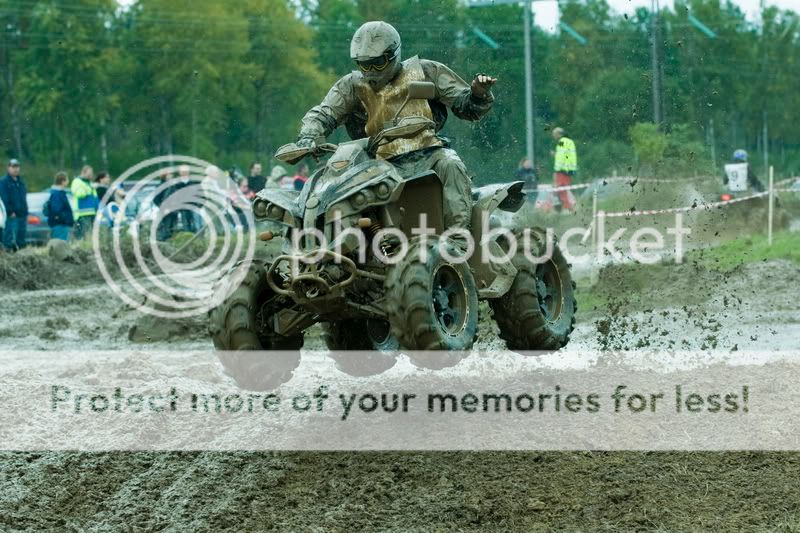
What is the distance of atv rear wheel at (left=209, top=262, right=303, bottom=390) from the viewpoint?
8.03 metres

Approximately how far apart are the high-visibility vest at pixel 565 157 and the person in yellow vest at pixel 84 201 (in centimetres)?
903

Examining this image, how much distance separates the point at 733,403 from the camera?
8664 millimetres

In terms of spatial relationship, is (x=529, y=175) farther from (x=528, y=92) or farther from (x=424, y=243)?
(x=424, y=243)

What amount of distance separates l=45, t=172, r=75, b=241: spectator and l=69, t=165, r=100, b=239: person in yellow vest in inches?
26.1

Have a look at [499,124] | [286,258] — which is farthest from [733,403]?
[499,124]

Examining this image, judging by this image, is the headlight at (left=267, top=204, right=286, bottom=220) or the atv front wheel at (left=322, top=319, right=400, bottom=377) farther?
the atv front wheel at (left=322, top=319, right=400, bottom=377)

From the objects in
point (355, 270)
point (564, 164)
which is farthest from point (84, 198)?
point (355, 270)

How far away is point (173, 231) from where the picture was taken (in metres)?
23.4

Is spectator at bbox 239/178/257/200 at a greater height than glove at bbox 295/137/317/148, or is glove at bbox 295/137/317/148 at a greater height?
glove at bbox 295/137/317/148

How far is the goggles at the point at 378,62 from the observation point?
8867 millimetres

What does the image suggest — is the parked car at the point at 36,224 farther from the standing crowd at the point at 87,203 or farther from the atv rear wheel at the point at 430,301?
the atv rear wheel at the point at 430,301

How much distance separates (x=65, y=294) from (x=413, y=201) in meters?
10.7

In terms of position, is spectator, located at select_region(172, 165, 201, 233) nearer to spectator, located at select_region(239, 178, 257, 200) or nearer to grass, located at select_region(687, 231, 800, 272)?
spectator, located at select_region(239, 178, 257, 200)

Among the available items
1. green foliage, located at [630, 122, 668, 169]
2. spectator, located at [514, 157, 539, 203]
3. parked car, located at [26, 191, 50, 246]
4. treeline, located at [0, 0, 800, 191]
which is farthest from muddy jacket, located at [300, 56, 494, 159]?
parked car, located at [26, 191, 50, 246]
